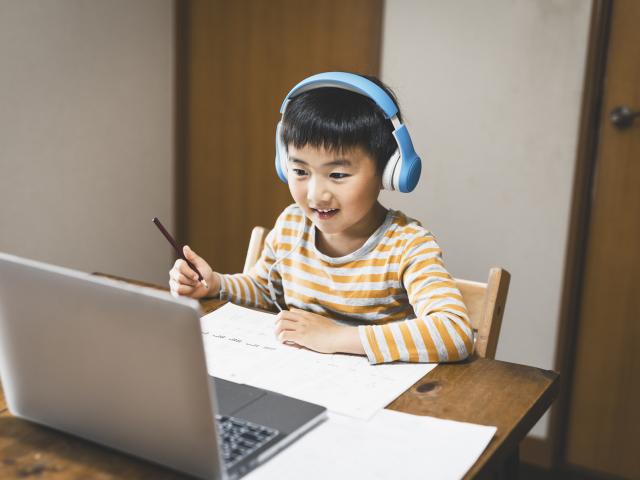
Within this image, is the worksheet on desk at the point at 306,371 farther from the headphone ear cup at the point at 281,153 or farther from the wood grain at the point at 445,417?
the headphone ear cup at the point at 281,153

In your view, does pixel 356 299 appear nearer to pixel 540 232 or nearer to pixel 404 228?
pixel 404 228

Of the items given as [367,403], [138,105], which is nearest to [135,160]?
[138,105]

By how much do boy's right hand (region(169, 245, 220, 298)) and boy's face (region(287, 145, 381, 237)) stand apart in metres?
0.21

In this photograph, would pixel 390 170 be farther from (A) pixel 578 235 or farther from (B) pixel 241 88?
(B) pixel 241 88

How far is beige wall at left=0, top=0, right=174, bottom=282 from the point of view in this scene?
7.20 ft

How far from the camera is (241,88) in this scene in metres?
2.62

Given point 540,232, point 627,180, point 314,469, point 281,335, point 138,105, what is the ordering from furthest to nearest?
point 138,105
point 540,232
point 627,180
point 281,335
point 314,469

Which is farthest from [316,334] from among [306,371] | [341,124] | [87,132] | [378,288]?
[87,132]

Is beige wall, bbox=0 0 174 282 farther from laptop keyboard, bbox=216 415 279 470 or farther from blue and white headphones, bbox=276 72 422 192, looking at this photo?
laptop keyboard, bbox=216 415 279 470

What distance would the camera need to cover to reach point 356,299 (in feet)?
4.03

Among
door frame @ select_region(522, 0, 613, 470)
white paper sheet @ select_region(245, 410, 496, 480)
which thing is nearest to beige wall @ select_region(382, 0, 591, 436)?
door frame @ select_region(522, 0, 613, 470)

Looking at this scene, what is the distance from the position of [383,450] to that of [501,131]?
1.56m

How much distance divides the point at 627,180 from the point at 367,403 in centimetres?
142

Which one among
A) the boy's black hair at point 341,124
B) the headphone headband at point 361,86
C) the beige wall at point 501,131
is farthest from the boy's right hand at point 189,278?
the beige wall at point 501,131
